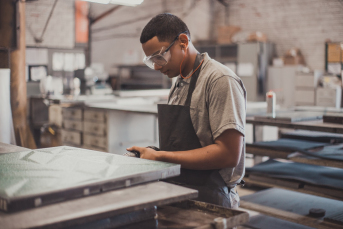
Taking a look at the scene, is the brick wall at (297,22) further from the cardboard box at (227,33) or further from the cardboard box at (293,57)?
the cardboard box at (227,33)

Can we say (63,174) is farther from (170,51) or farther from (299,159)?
(299,159)

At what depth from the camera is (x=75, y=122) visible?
5.36m

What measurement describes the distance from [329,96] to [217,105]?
23.5 feet

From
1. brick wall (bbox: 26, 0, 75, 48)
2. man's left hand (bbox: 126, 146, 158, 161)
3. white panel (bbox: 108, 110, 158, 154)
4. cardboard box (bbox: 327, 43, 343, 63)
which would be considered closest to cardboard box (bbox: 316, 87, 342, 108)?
cardboard box (bbox: 327, 43, 343, 63)

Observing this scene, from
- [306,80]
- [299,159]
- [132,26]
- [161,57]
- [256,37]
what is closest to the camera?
[161,57]

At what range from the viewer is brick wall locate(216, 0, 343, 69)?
9.01m

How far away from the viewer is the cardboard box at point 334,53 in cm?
868

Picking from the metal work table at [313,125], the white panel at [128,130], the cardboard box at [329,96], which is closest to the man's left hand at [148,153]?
the metal work table at [313,125]

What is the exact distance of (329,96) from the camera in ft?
26.1

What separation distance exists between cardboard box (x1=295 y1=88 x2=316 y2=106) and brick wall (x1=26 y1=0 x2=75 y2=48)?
5.79 metres

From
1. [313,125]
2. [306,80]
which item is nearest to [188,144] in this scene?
[313,125]

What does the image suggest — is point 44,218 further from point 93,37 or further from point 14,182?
point 93,37

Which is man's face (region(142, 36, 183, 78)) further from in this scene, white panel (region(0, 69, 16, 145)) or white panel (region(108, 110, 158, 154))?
white panel (region(108, 110, 158, 154))

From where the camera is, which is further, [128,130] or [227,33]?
[227,33]
